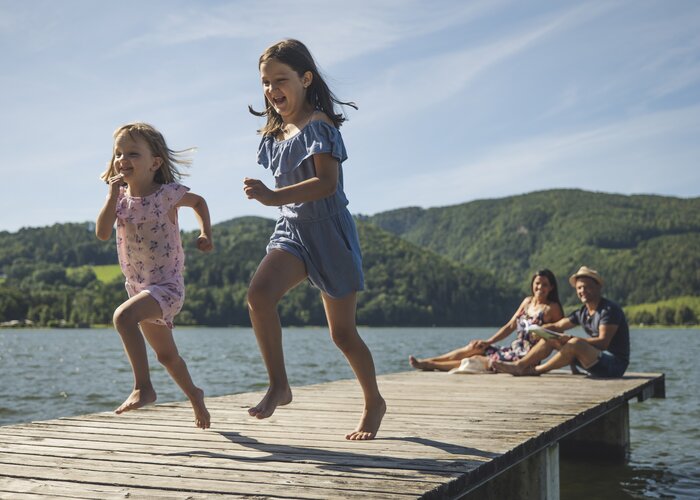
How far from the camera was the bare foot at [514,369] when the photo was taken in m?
10.4

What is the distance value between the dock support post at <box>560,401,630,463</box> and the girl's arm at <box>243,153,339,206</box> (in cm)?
684

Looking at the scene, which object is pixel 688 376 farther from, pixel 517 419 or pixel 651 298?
pixel 651 298

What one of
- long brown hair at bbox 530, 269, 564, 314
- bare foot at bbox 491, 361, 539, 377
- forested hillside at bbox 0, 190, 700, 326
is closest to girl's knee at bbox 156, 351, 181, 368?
bare foot at bbox 491, 361, 539, 377

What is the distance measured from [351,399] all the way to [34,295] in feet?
395

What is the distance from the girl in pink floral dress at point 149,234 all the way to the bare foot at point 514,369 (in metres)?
6.35

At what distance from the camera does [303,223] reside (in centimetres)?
429

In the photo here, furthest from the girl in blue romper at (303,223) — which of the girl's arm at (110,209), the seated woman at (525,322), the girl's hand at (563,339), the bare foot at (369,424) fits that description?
the seated woman at (525,322)

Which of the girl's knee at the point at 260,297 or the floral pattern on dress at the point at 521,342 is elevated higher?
the girl's knee at the point at 260,297

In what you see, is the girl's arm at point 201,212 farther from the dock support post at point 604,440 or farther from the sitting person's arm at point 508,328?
the sitting person's arm at point 508,328

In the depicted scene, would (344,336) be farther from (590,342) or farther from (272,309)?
(590,342)

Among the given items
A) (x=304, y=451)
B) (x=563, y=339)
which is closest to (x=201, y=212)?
(x=304, y=451)

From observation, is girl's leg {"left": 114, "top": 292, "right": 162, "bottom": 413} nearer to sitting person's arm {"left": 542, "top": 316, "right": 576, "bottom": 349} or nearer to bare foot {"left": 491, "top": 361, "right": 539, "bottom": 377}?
sitting person's arm {"left": 542, "top": 316, "right": 576, "bottom": 349}

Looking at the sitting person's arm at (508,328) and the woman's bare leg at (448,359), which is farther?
the woman's bare leg at (448,359)

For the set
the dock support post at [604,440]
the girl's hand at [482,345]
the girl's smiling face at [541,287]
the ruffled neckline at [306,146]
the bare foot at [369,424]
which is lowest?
the dock support post at [604,440]
